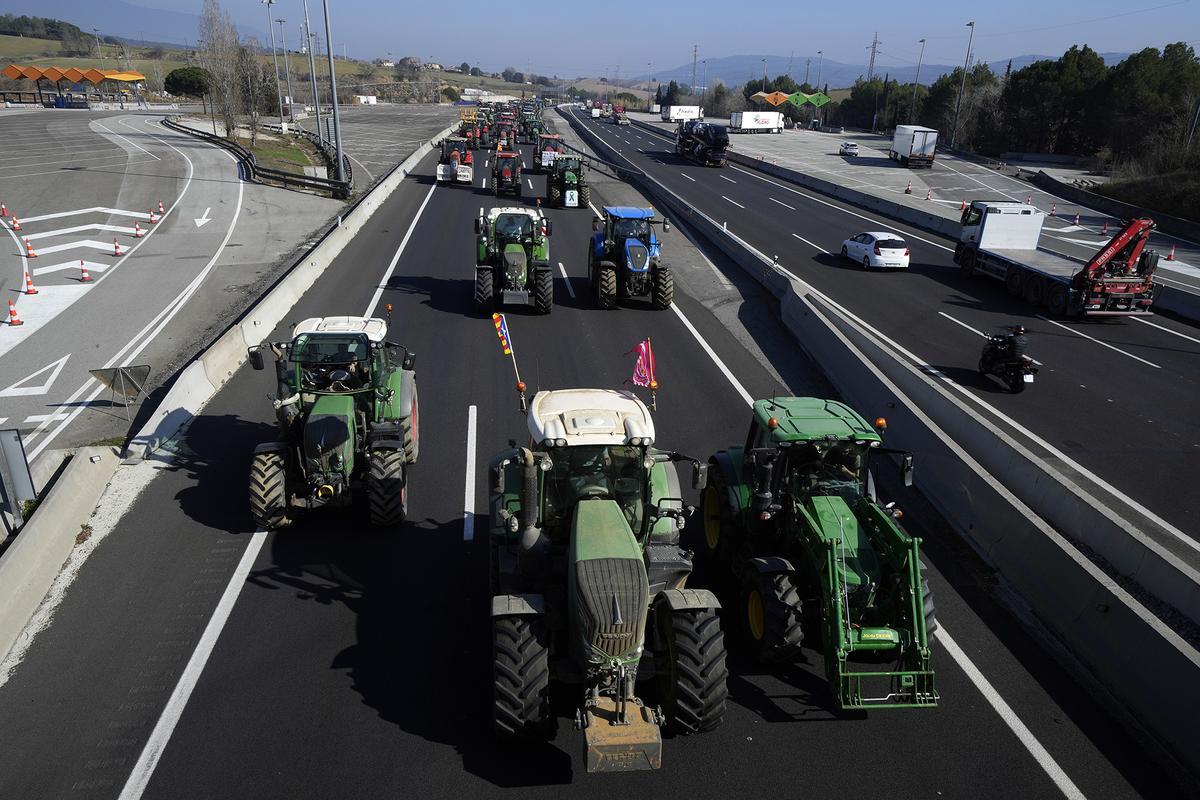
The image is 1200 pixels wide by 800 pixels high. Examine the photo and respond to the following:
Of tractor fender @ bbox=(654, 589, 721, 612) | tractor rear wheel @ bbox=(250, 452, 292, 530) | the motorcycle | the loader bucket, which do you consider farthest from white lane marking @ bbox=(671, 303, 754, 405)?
the loader bucket

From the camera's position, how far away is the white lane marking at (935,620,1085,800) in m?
6.99

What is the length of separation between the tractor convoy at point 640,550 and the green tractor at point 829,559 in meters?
0.02

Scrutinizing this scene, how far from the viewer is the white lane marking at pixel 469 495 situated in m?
10.9

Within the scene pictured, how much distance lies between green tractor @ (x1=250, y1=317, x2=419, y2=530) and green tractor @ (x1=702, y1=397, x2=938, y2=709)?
4641 mm

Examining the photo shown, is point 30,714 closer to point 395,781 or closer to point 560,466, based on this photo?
point 395,781

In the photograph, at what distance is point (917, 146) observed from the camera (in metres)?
61.0

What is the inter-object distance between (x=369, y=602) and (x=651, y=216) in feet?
54.8

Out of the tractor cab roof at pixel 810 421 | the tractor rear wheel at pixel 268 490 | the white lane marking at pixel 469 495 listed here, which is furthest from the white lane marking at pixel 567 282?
the tractor cab roof at pixel 810 421

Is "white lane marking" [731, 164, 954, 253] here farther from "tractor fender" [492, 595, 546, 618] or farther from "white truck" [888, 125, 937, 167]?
"tractor fender" [492, 595, 546, 618]

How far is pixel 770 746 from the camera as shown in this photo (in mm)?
7359

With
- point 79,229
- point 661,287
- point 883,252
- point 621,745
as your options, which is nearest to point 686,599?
point 621,745

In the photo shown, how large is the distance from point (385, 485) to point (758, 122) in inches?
3619

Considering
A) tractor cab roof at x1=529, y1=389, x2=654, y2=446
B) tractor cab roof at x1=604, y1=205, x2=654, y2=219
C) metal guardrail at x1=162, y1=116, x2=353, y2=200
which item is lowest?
metal guardrail at x1=162, y1=116, x2=353, y2=200

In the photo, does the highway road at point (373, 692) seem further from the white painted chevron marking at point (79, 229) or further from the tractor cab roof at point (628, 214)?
the white painted chevron marking at point (79, 229)
